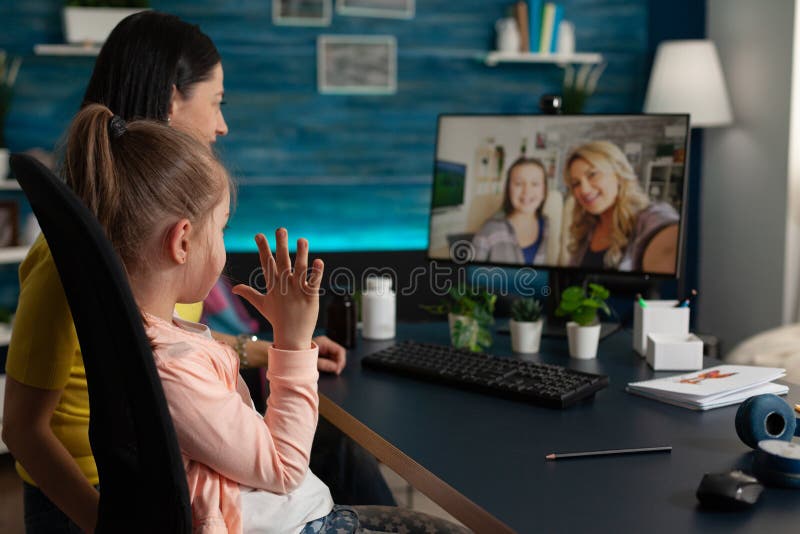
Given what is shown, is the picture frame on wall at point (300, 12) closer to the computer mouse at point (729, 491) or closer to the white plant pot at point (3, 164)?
the white plant pot at point (3, 164)

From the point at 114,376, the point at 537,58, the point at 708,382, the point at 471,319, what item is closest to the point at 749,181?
the point at 537,58

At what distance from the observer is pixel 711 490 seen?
989mm

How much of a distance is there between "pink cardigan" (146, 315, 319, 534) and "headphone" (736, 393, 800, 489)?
0.56 metres

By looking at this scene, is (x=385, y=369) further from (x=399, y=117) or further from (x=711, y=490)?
(x=399, y=117)

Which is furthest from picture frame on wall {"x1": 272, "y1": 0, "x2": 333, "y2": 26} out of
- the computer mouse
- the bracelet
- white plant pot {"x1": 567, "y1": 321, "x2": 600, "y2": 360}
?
the computer mouse

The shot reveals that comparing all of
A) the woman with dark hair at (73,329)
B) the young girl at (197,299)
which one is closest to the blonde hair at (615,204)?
the woman with dark hair at (73,329)

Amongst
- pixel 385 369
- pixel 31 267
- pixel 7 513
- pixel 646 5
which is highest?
pixel 646 5

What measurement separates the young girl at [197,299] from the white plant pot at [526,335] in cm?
78

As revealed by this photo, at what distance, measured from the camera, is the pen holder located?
178cm

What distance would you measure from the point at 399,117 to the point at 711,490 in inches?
143

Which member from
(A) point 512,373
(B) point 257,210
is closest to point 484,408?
(A) point 512,373

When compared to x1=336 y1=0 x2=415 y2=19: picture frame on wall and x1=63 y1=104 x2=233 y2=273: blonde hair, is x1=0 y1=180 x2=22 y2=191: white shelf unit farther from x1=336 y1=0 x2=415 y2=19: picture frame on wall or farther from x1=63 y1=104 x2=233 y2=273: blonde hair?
x1=63 y1=104 x2=233 y2=273: blonde hair

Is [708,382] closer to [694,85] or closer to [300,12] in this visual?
[694,85]

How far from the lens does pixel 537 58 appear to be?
4.39 metres
